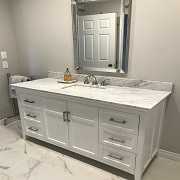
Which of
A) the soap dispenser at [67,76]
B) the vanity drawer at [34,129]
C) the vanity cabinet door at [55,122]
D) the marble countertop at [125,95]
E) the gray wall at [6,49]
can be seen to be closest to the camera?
the marble countertop at [125,95]

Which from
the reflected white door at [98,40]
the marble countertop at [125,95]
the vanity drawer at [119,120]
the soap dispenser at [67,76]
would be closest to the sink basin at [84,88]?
the marble countertop at [125,95]

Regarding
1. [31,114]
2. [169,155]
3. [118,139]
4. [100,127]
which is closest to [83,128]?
[100,127]

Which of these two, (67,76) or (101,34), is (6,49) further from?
(101,34)

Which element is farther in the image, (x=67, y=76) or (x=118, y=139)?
(x=67, y=76)

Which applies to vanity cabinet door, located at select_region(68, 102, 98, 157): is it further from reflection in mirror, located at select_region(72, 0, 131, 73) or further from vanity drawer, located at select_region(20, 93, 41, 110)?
reflection in mirror, located at select_region(72, 0, 131, 73)

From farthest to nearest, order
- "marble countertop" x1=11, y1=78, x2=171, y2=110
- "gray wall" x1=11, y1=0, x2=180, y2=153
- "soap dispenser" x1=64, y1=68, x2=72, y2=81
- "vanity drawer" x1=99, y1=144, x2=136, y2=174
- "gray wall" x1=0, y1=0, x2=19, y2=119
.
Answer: "gray wall" x1=0, y1=0, x2=19, y2=119
"soap dispenser" x1=64, y1=68, x2=72, y2=81
"gray wall" x1=11, y1=0, x2=180, y2=153
"vanity drawer" x1=99, y1=144, x2=136, y2=174
"marble countertop" x1=11, y1=78, x2=171, y2=110

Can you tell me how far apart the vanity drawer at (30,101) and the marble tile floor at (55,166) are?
57cm

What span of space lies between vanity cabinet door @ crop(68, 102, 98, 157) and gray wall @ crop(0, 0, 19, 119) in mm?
1688

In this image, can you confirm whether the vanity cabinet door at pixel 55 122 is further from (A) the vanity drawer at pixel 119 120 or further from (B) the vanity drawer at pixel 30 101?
(A) the vanity drawer at pixel 119 120

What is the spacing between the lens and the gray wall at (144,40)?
1760 millimetres

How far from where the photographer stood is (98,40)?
216 cm

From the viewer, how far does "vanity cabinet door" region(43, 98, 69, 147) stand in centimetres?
197

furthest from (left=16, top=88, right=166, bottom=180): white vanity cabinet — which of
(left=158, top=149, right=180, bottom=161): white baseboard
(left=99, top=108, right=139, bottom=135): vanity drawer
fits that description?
(left=158, top=149, right=180, bottom=161): white baseboard

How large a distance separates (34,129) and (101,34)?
4.89ft
